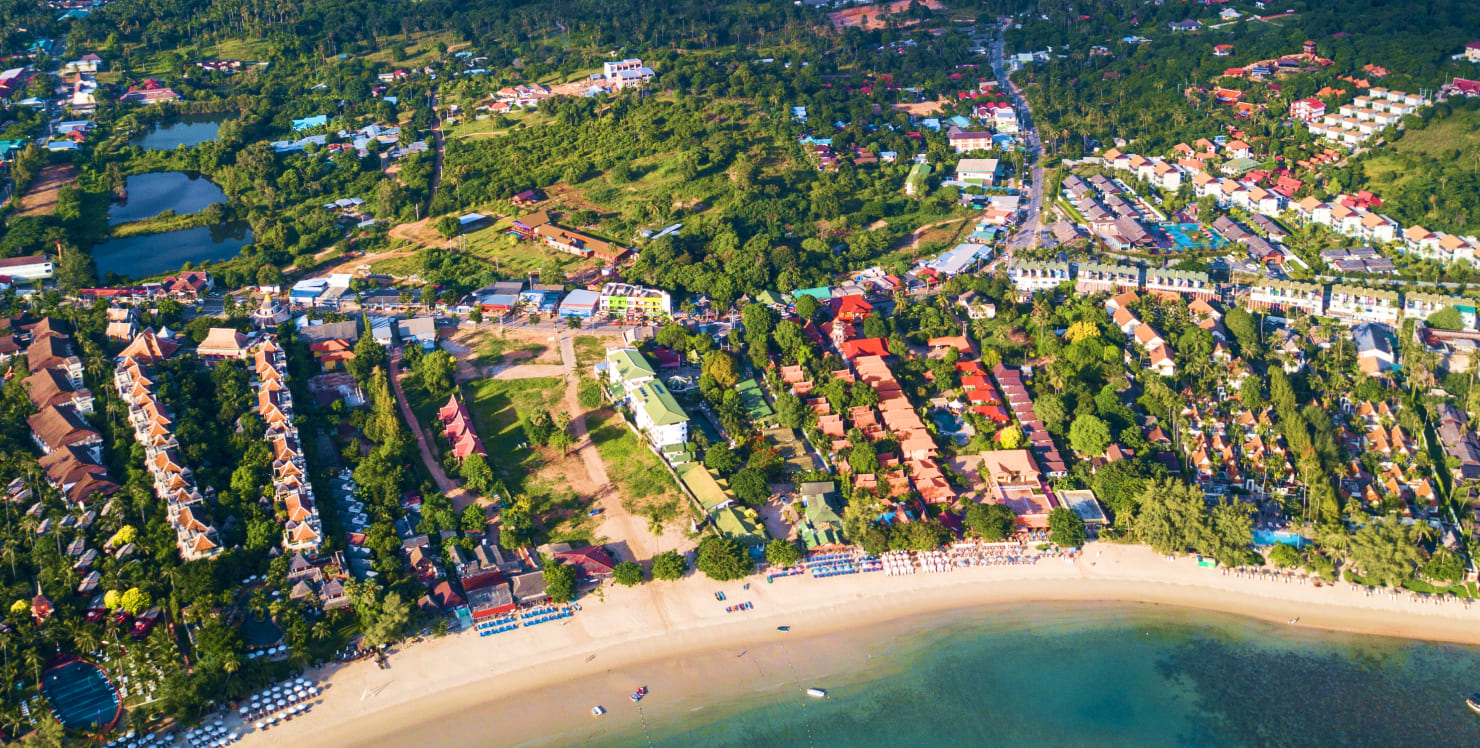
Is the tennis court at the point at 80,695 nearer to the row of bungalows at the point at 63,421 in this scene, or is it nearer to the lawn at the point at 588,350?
the row of bungalows at the point at 63,421

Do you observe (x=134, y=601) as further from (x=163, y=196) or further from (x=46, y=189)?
(x=46, y=189)

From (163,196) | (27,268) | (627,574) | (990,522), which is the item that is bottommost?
(990,522)

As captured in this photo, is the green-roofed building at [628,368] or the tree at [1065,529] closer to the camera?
the tree at [1065,529]

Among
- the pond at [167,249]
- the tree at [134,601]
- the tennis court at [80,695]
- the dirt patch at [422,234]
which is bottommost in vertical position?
the tennis court at [80,695]

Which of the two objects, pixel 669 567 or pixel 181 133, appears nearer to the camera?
pixel 669 567

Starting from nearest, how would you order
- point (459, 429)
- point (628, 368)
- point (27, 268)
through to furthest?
point (459, 429), point (628, 368), point (27, 268)


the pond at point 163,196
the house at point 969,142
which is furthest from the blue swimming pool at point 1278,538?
the pond at point 163,196

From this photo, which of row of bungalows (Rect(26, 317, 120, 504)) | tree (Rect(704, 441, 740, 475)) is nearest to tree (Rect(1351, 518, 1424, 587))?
tree (Rect(704, 441, 740, 475))

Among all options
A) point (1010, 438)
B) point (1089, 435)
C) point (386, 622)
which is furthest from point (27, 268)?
point (1089, 435)
